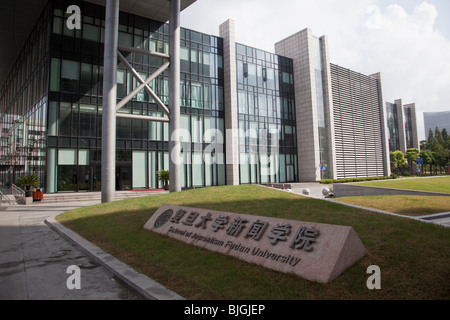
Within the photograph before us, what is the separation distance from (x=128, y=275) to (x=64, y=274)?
4.97ft

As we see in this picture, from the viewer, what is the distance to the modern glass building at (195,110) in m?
26.2

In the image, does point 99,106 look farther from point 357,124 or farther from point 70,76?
point 357,124

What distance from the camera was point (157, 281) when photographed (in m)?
5.36

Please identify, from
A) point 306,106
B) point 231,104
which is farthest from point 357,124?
point 231,104

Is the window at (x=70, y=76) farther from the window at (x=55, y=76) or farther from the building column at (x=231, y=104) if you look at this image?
the building column at (x=231, y=104)

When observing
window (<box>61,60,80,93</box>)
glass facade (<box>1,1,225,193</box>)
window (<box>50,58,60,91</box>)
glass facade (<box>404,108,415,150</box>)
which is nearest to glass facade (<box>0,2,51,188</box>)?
glass facade (<box>1,1,225,193</box>)

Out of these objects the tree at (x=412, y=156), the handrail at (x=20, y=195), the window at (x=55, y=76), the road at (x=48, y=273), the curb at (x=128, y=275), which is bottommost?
the road at (x=48, y=273)

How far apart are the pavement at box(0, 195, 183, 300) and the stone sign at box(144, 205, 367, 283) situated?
6.48 feet

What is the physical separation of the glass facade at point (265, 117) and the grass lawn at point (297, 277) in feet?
82.9

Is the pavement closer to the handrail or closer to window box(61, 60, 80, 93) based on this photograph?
the handrail

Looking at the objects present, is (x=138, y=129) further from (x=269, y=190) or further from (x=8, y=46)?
(x=8, y=46)

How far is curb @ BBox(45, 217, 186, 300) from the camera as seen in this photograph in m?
4.74

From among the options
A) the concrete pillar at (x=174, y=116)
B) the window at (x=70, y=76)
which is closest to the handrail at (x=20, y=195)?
the window at (x=70, y=76)
